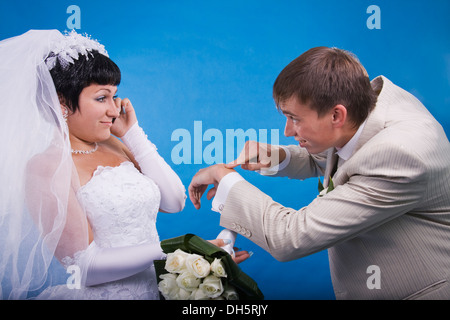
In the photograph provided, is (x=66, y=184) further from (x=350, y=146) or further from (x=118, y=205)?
(x=350, y=146)

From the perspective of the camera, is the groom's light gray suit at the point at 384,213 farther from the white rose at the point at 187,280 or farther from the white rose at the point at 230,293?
the white rose at the point at 187,280

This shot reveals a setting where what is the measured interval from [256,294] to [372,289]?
644mm

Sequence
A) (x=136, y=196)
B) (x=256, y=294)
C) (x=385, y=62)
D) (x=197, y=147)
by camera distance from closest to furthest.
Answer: (x=256, y=294)
(x=136, y=196)
(x=197, y=147)
(x=385, y=62)

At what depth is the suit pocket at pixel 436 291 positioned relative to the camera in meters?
1.99

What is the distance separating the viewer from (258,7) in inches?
119

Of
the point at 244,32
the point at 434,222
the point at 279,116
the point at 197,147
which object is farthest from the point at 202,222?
the point at 434,222

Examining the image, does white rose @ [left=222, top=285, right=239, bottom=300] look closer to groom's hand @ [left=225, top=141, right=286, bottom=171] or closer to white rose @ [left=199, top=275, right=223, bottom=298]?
white rose @ [left=199, top=275, right=223, bottom=298]

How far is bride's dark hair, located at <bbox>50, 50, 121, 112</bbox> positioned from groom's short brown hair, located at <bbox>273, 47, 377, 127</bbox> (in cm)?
86

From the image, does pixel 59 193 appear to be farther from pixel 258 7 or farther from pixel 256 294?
pixel 258 7

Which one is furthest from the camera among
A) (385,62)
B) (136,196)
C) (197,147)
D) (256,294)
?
(385,62)

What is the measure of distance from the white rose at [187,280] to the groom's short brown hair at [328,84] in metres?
0.96

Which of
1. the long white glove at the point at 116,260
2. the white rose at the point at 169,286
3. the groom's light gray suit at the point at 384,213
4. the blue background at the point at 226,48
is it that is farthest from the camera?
the blue background at the point at 226,48

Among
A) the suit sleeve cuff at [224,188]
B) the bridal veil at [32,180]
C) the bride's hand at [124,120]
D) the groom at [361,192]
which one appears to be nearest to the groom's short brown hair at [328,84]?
the groom at [361,192]
